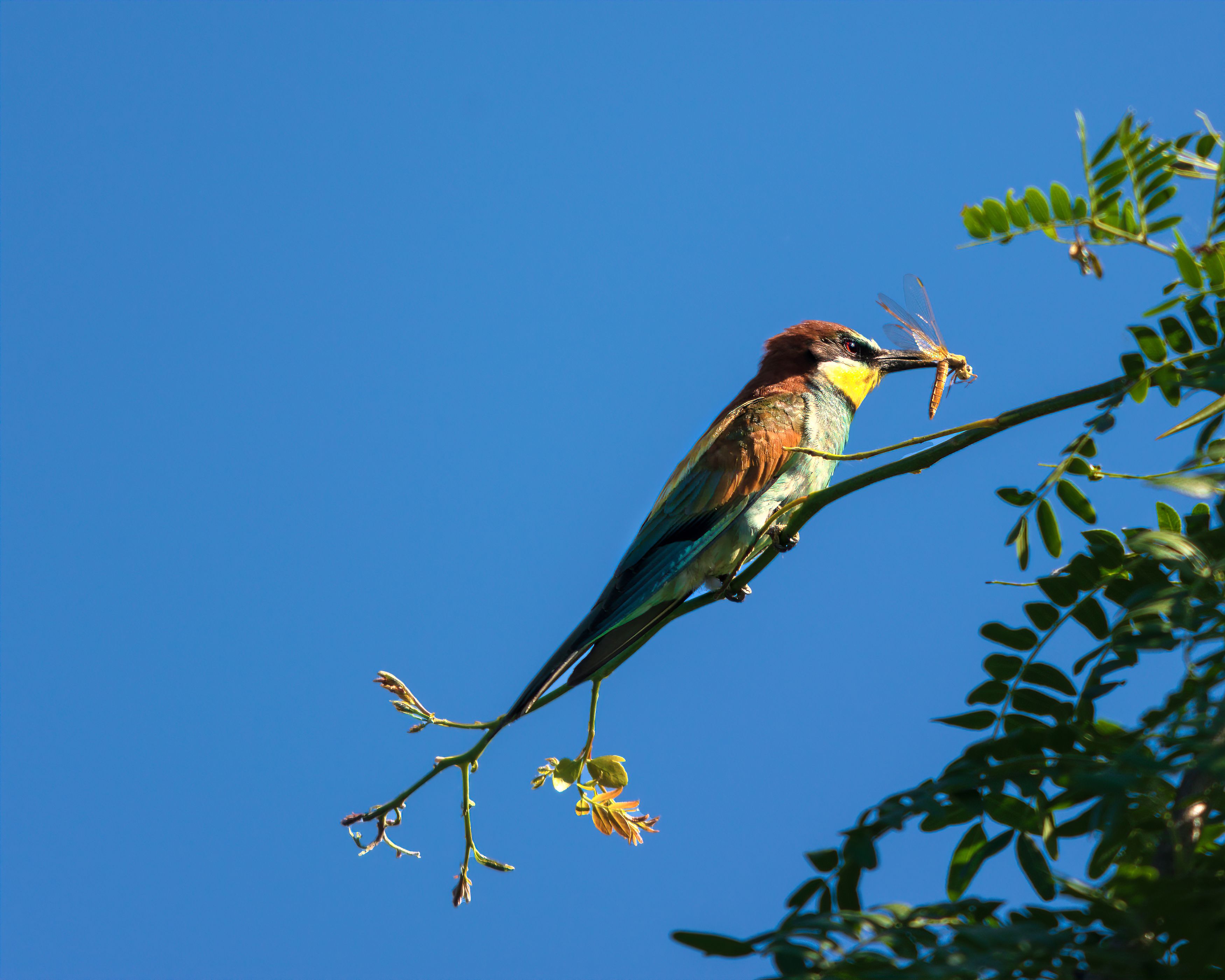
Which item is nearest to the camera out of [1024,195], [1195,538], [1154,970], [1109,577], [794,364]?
[1154,970]

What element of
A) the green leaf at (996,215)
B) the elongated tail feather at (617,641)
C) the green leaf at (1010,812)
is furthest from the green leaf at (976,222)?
the elongated tail feather at (617,641)

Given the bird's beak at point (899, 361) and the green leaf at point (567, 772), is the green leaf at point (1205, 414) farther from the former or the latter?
the bird's beak at point (899, 361)

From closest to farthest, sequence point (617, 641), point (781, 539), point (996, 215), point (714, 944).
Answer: point (714, 944) < point (996, 215) < point (781, 539) < point (617, 641)

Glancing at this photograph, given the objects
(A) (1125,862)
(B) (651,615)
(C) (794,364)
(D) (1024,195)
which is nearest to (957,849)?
(A) (1125,862)

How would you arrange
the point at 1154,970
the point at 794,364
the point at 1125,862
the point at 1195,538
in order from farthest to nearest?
the point at 794,364 → the point at 1195,538 → the point at 1125,862 → the point at 1154,970

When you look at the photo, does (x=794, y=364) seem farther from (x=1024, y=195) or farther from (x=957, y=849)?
(x=957, y=849)

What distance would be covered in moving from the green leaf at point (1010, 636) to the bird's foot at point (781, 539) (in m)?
0.89

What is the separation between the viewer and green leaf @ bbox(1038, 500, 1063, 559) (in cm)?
188

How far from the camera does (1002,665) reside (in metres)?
1.75

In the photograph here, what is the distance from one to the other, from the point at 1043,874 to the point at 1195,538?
1.98 feet

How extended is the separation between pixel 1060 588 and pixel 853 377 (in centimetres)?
304

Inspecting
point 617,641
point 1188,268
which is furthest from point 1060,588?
point 617,641

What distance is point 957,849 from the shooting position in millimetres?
1580

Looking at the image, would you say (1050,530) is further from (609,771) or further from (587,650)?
(587,650)
